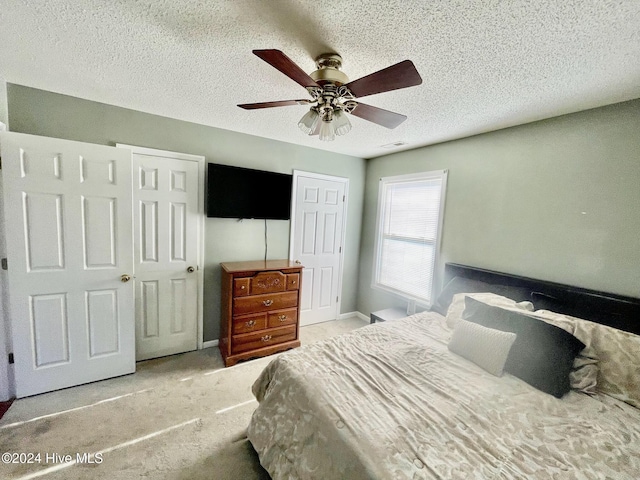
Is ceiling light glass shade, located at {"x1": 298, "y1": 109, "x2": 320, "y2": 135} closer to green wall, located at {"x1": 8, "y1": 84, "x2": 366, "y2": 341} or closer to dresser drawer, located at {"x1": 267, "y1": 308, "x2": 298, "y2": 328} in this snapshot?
green wall, located at {"x1": 8, "y1": 84, "x2": 366, "y2": 341}

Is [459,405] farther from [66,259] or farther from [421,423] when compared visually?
A: [66,259]

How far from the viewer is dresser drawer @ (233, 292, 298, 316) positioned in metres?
2.59

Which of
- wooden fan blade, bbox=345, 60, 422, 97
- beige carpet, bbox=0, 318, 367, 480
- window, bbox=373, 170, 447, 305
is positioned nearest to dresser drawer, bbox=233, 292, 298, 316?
beige carpet, bbox=0, 318, 367, 480

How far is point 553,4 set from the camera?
3.32ft

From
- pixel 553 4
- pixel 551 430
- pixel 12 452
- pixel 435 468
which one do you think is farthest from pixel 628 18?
pixel 12 452

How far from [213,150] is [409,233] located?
8.34ft

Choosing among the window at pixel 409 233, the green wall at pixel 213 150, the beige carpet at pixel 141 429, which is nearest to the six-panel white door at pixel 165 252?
the green wall at pixel 213 150

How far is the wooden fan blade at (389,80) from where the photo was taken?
1067 mm

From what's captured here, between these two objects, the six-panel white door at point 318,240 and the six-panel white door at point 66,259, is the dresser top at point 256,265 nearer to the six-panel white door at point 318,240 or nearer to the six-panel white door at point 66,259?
the six-panel white door at point 318,240

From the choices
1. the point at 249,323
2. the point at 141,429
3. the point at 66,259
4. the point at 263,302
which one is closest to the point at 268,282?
the point at 263,302

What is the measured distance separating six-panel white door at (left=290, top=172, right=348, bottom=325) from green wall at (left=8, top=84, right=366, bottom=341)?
0.46 feet

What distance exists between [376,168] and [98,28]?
311cm

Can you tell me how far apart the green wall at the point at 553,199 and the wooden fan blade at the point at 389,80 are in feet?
5.59

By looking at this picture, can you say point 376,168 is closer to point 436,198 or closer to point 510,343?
point 436,198
